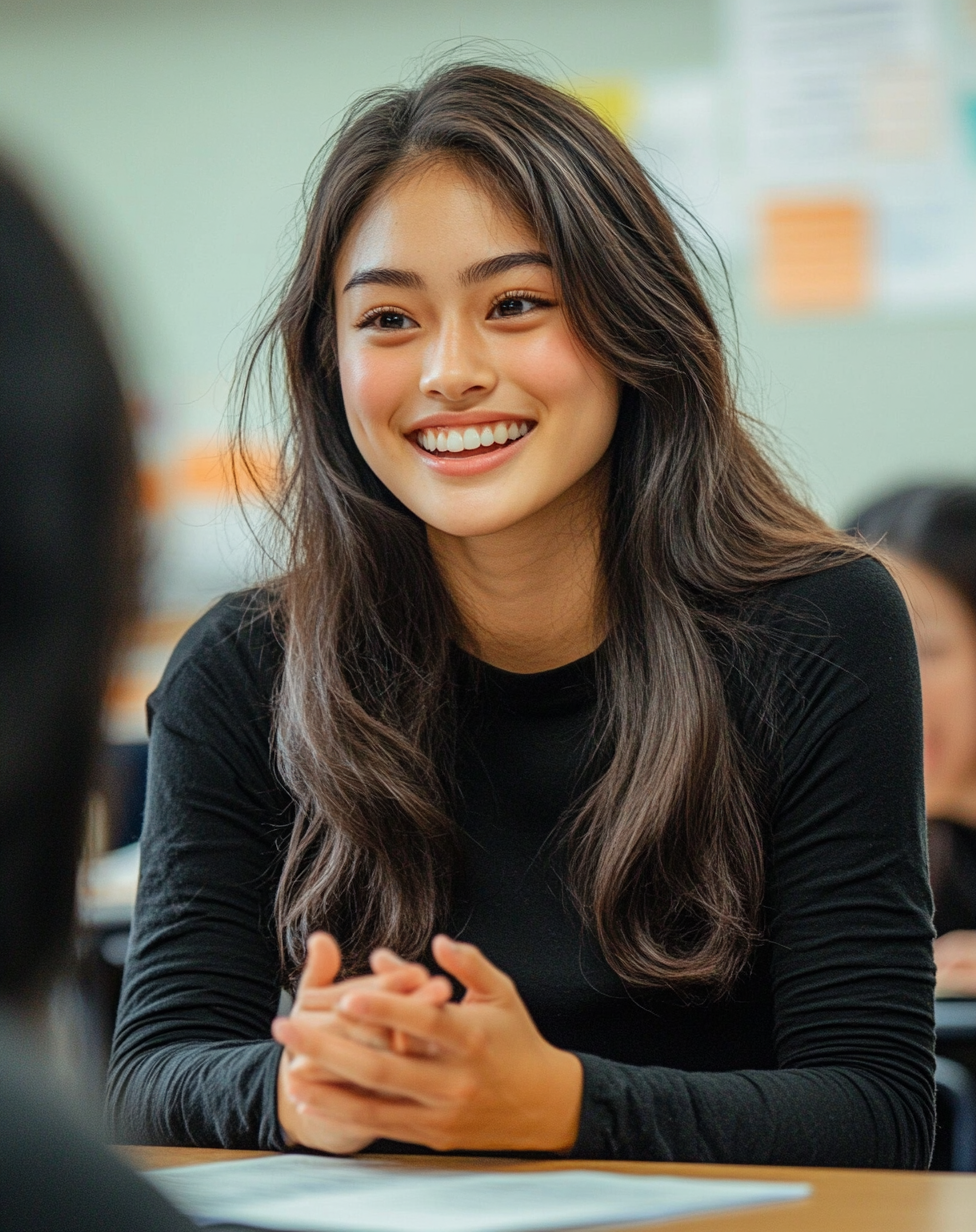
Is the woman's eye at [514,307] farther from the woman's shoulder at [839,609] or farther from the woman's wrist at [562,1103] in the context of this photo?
the woman's wrist at [562,1103]

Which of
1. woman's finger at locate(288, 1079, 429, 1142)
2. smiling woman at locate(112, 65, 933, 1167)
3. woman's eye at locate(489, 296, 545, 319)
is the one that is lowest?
woman's finger at locate(288, 1079, 429, 1142)

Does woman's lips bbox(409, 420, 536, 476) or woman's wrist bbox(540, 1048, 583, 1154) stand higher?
woman's lips bbox(409, 420, 536, 476)

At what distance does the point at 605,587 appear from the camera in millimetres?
1513

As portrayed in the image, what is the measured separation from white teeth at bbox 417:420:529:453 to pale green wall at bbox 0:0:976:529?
1.96 metres

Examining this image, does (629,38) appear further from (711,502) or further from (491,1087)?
(491,1087)

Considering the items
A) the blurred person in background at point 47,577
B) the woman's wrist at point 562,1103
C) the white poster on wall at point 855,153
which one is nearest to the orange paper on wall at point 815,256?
the white poster on wall at point 855,153

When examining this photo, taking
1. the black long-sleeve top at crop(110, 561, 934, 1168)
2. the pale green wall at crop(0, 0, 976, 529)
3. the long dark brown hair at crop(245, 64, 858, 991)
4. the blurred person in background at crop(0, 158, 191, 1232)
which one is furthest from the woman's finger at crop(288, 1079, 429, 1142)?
the pale green wall at crop(0, 0, 976, 529)

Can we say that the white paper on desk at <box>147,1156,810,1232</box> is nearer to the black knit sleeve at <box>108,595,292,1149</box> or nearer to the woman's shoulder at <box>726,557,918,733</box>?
the black knit sleeve at <box>108,595,292,1149</box>

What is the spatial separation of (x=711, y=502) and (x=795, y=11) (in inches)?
91.0

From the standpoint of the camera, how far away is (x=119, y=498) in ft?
1.73

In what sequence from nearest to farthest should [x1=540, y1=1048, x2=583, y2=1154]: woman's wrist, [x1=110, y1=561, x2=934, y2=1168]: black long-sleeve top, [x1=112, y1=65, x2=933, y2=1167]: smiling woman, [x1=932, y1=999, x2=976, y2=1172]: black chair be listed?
[x1=540, y1=1048, x2=583, y2=1154]: woman's wrist
[x1=110, y1=561, x2=934, y2=1168]: black long-sleeve top
[x1=112, y1=65, x2=933, y2=1167]: smiling woman
[x1=932, y1=999, x2=976, y2=1172]: black chair

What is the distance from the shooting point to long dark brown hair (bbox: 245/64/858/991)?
136 centimetres

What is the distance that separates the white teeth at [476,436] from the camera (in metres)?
1.44

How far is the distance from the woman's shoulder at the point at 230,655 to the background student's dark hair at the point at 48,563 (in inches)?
38.6
